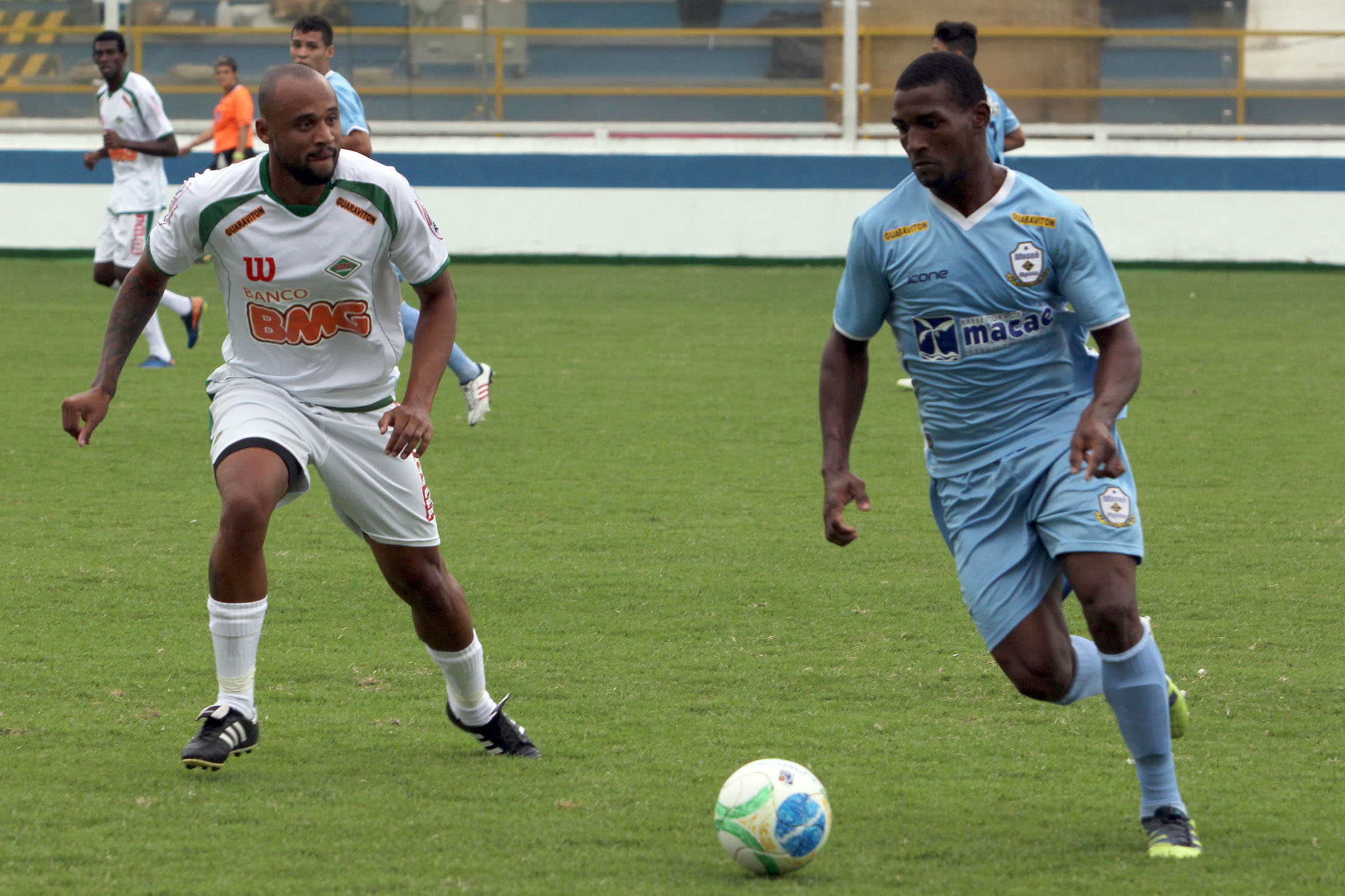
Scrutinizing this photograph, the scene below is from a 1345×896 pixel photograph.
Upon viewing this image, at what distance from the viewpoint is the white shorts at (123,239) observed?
11.2m

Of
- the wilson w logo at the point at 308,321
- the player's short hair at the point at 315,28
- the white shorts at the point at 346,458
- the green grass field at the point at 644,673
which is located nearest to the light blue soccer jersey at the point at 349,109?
the player's short hair at the point at 315,28

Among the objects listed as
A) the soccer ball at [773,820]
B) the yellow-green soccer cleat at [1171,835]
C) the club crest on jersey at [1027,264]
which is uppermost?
the club crest on jersey at [1027,264]

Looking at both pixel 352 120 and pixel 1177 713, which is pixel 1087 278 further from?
pixel 352 120

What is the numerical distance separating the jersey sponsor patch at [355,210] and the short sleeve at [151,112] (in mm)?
7870

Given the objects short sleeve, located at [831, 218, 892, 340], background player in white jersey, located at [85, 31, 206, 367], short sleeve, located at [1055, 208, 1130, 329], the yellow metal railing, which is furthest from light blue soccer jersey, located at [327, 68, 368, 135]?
the yellow metal railing

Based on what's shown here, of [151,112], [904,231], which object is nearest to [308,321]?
[904,231]

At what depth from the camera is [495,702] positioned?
4.36 meters

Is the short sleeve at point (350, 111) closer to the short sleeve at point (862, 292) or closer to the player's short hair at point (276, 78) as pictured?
the player's short hair at point (276, 78)

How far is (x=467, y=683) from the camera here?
13.7ft

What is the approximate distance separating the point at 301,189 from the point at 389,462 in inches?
28.5

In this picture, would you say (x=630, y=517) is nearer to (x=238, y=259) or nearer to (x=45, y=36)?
(x=238, y=259)

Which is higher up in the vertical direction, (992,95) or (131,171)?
(992,95)

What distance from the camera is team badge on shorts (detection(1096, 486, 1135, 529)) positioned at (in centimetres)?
351

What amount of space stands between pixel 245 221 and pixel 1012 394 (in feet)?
6.39
